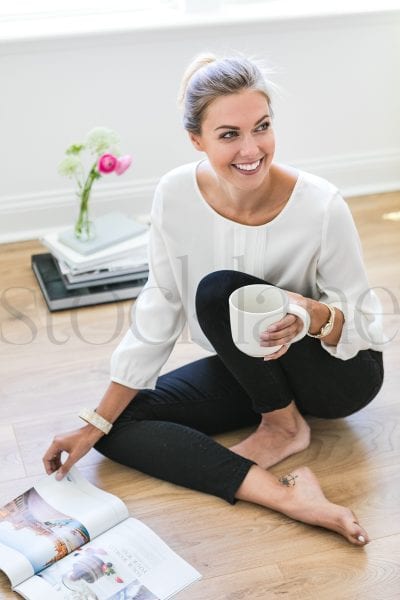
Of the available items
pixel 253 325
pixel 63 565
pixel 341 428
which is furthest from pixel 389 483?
pixel 63 565

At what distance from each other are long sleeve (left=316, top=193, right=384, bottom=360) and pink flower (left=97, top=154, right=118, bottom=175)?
1103 mm

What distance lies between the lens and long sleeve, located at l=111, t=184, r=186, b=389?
2.00 metres

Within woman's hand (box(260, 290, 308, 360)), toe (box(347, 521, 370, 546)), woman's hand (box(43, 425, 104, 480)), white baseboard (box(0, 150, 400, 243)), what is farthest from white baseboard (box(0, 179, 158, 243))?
toe (box(347, 521, 370, 546))

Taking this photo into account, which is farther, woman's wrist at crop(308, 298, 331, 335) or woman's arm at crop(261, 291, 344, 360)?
woman's wrist at crop(308, 298, 331, 335)

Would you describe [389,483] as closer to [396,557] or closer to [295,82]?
[396,557]

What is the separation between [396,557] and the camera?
1765 millimetres

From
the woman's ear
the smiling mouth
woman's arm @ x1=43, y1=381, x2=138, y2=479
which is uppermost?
the woman's ear

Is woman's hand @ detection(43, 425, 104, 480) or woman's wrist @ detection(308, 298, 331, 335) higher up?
woman's wrist @ detection(308, 298, 331, 335)

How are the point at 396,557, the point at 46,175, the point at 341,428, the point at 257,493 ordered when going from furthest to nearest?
the point at 46,175
the point at 341,428
the point at 257,493
the point at 396,557

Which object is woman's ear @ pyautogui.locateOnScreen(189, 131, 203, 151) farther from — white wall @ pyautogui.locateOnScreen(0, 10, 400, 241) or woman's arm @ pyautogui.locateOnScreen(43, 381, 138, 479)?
white wall @ pyautogui.locateOnScreen(0, 10, 400, 241)

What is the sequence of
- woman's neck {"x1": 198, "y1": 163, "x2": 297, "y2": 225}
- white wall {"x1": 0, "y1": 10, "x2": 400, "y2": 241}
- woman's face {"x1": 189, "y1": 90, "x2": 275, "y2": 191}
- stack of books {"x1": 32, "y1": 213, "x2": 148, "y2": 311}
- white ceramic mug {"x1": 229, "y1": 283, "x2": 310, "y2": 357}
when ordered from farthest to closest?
white wall {"x1": 0, "y1": 10, "x2": 400, "y2": 241}, stack of books {"x1": 32, "y1": 213, "x2": 148, "y2": 311}, woman's neck {"x1": 198, "y1": 163, "x2": 297, "y2": 225}, woman's face {"x1": 189, "y1": 90, "x2": 275, "y2": 191}, white ceramic mug {"x1": 229, "y1": 283, "x2": 310, "y2": 357}

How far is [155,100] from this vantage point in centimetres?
319

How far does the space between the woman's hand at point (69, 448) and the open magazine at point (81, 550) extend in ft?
0.15

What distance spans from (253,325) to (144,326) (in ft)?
1.41
